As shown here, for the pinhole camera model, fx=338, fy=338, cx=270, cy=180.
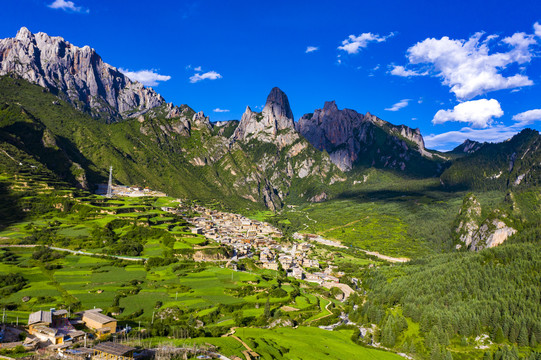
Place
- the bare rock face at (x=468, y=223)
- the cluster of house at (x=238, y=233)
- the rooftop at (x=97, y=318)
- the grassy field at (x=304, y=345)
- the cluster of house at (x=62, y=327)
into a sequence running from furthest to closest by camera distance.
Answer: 1. the bare rock face at (x=468, y=223)
2. the cluster of house at (x=238, y=233)
3. the grassy field at (x=304, y=345)
4. the rooftop at (x=97, y=318)
5. the cluster of house at (x=62, y=327)

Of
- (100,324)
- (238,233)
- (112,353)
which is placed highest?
(112,353)

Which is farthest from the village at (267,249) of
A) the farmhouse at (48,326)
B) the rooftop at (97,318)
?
the farmhouse at (48,326)

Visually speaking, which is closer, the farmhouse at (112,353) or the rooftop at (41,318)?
the farmhouse at (112,353)

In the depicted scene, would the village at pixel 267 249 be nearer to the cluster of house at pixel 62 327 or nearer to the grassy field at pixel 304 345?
the grassy field at pixel 304 345

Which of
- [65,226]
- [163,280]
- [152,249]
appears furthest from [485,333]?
[65,226]

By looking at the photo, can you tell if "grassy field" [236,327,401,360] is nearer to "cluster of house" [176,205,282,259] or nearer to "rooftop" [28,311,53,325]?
"rooftop" [28,311,53,325]

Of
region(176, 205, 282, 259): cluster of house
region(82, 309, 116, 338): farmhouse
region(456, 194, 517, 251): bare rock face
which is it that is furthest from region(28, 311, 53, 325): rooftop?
region(456, 194, 517, 251): bare rock face

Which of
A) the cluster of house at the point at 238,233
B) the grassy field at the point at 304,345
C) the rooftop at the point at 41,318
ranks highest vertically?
the rooftop at the point at 41,318

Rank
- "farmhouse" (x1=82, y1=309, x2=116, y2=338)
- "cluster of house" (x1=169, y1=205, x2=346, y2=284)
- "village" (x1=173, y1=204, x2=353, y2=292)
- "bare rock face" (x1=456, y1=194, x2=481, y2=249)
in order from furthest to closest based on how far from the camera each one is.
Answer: "bare rock face" (x1=456, y1=194, x2=481, y2=249) → "cluster of house" (x1=169, y1=205, x2=346, y2=284) → "village" (x1=173, y1=204, x2=353, y2=292) → "farmhouse" (x1=82, y1=309, x2=116, y2=338)

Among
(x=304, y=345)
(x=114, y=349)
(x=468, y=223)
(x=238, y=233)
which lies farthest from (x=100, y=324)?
(x=468, y=223)

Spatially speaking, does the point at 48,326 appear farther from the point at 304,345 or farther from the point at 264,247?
the point at 264,247

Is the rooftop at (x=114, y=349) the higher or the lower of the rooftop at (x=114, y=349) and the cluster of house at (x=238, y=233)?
the higher

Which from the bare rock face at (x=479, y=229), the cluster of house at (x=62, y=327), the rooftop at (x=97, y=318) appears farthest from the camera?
the bare rock face at (x=479, y=229)

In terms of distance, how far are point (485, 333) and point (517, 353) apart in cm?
945
